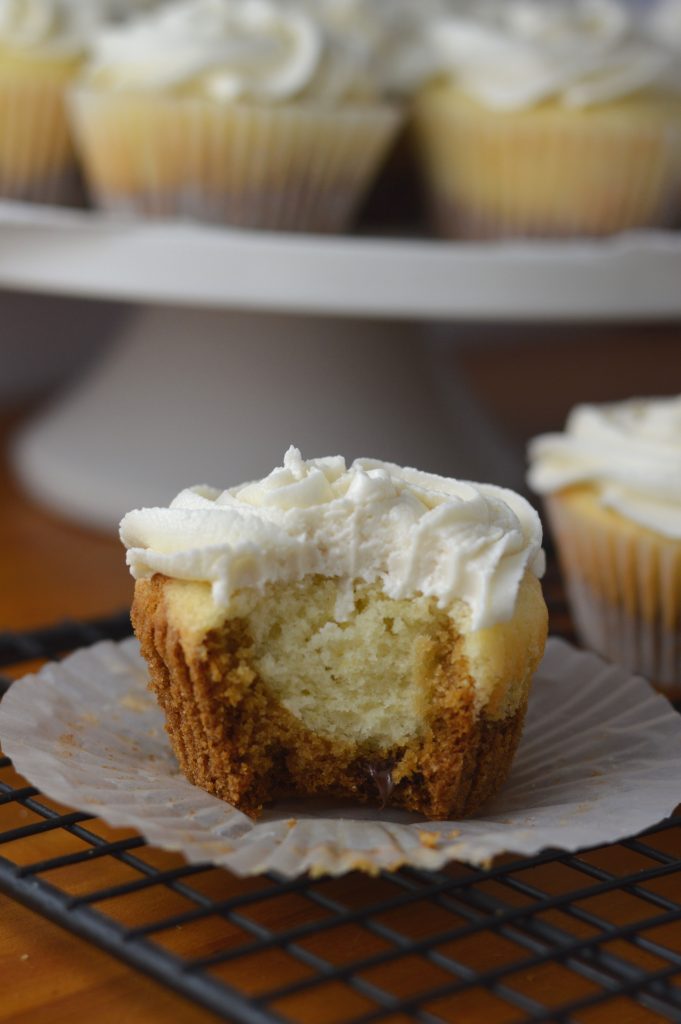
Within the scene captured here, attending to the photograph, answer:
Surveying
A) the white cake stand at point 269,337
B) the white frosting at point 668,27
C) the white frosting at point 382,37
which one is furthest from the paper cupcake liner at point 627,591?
the white frosting at point 668,27

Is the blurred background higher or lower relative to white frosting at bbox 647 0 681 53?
lower

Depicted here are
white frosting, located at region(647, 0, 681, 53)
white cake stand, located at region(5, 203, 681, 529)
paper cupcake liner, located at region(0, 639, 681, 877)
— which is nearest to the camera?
paper cupcake liner, located at region(0, 639, 681, 877)

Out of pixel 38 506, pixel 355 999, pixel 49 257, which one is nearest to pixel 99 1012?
pixel 355 999

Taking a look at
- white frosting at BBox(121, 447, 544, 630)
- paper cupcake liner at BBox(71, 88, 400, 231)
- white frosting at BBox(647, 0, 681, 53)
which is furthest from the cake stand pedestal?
white frosting at BBox(121, 447, 544, 630)

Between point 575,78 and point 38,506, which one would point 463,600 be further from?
point 38,506

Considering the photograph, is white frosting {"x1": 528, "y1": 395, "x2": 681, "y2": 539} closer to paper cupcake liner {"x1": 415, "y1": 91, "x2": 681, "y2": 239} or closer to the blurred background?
the blurred background

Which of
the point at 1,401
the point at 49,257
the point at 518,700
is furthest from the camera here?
the point at 1,401

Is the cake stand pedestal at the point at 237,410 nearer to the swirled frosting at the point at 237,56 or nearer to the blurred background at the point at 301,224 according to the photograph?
the blurred background at the point at 301,224
